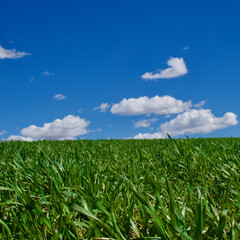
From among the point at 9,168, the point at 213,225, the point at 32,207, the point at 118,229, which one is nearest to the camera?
the point at 118,229

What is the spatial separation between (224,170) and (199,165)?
1.48ft

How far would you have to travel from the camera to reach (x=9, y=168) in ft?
9.63

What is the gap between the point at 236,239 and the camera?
1201mm

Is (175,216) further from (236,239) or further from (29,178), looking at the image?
(29,178)

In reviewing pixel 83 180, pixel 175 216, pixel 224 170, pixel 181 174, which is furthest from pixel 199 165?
pixel 175 216

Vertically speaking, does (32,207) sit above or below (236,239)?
above

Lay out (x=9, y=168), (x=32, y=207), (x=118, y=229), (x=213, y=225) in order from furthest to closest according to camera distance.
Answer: (x=9, y=168)
(x=32, y=207)
(x=213, y=225)
(x=118, y=229)

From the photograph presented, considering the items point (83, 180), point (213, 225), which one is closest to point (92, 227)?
point (213, 225)

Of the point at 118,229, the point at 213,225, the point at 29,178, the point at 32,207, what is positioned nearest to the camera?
the point at 118,229

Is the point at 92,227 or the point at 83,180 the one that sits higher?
the point at 83,180

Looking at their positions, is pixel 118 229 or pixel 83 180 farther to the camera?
pixel 83 180

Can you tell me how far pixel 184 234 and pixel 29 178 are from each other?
1775 millimetres

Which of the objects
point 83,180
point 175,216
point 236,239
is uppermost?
point 83,180

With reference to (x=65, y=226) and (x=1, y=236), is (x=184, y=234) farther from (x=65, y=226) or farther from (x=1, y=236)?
(x=1, y=236)
